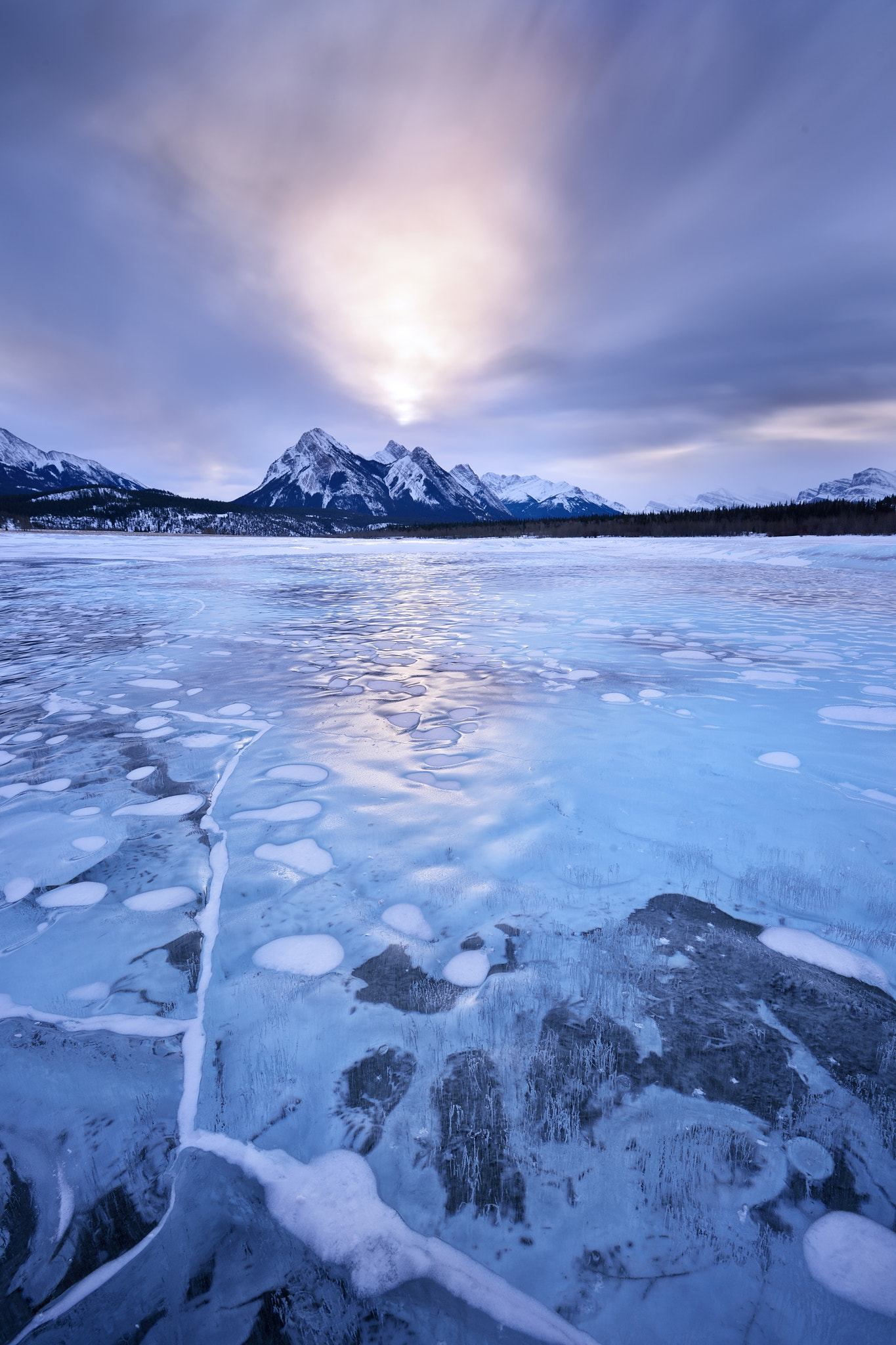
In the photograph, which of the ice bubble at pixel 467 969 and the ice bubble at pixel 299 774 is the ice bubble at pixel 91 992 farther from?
the ice bubble at pixel 299 774

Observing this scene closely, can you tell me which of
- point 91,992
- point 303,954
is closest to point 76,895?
point 91,992

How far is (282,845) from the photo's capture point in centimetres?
256

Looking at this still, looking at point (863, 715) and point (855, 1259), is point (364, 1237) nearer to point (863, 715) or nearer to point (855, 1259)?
point (855, 1259)

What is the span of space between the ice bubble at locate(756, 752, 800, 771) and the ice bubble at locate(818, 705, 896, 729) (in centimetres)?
88

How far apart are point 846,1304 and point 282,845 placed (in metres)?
2.22

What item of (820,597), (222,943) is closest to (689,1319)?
(222,943)

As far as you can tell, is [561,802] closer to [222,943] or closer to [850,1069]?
[850,1069]

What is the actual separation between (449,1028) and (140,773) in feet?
8.37

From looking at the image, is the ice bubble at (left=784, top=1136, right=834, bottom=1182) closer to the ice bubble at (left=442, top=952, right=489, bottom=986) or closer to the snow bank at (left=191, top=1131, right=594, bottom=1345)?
the snow bank at (left=191, top=1131, right=594, bottom=1345)

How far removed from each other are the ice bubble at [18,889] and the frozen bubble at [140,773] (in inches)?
36.2

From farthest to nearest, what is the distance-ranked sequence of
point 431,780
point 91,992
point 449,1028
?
1. point 431,780
2. point 91,992
3. point 449,1028

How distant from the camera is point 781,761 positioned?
3.37 m

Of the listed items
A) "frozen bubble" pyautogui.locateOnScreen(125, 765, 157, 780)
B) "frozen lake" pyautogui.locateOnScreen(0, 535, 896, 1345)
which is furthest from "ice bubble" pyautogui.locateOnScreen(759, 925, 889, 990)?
"frozen bubble" pyautogui.locateOnScreen(125, 765, 157, 780)

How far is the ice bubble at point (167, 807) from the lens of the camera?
9.29 ft
